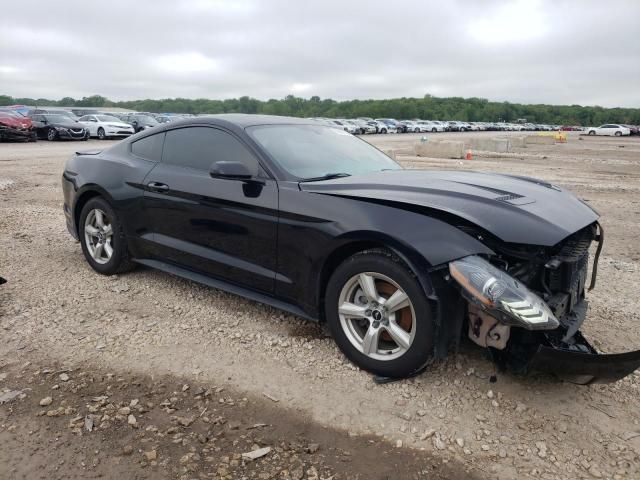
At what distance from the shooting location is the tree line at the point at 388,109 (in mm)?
105250

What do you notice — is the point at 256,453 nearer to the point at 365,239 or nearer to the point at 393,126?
the point at 365,239

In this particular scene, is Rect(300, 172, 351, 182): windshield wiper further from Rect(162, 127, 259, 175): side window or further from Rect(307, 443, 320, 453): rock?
Rect(307, 443, 320, 453): rock

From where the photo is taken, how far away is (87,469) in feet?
7.97

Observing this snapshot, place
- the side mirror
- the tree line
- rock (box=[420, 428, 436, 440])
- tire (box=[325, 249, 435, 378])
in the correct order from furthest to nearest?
the tree line → the side mirror → tire (box=[325, 249, 435, 378]) → rock (box=[420, 428, 436, 440])

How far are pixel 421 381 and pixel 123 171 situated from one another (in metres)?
3.17

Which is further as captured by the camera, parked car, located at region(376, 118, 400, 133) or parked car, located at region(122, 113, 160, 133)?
parked car, located at region(376, 118, 400, 133)

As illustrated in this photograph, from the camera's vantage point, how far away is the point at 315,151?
4141 millimetres

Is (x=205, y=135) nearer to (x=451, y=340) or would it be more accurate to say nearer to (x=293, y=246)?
(x=293, y=246)

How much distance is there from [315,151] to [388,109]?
121m

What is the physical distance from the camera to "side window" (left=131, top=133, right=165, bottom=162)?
15.1ft

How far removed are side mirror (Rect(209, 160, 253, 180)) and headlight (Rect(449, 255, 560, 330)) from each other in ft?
5.30

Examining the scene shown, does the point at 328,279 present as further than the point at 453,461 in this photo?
Yes

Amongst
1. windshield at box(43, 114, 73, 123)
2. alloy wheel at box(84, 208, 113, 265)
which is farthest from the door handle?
windshield at box(43, 114, 73, 123)

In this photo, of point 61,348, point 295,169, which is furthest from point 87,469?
point 295,169
